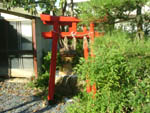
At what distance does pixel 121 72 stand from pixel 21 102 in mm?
3407

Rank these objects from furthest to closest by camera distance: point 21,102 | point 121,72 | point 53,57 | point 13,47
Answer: point 13,47, point 21,102, point 53,57, point 121,72

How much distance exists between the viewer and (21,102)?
5113 millimetres

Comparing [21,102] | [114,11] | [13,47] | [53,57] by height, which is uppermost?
[114,11]

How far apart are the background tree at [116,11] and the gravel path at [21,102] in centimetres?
253

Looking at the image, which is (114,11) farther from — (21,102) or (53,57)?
(21,102)

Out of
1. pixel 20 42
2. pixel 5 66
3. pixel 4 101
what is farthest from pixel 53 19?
pixel 5 66

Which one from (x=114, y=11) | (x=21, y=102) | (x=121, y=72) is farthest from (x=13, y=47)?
(x=121, y=72)

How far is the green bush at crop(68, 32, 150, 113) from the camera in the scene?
2.52m

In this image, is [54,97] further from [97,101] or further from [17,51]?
[17,51]

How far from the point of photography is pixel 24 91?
19.9ft

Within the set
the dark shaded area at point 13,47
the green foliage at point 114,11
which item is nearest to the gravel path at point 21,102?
the dark shaded area at point 13,47

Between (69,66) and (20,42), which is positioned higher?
(20,42)

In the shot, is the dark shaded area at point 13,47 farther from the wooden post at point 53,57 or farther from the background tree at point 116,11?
the background tree at point 116,11

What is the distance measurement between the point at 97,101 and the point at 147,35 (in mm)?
1344
